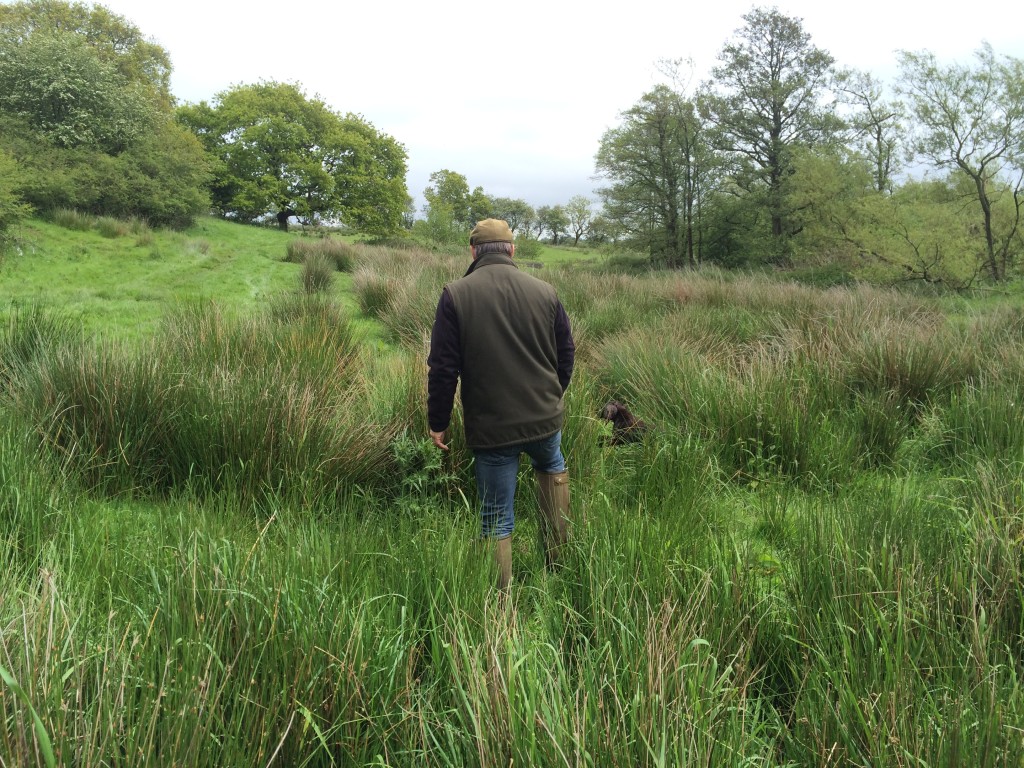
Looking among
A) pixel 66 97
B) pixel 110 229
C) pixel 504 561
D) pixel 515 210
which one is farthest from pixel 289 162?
pixel 515 210

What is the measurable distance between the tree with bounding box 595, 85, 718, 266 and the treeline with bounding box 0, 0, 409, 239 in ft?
58.9

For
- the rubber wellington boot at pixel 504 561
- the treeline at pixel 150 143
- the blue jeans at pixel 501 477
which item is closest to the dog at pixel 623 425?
the blue jeans at pixel 501 477

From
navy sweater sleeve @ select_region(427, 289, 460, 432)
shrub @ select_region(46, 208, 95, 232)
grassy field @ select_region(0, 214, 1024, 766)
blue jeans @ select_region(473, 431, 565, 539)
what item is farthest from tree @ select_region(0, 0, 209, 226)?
blue jeans @ select_region(473, 431, 565, 539)

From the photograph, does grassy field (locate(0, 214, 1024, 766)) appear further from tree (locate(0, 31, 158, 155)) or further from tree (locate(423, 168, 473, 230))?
tree (locate(423, 168, 473, 230))

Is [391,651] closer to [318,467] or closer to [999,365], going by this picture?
[318,467]

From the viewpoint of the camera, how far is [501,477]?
3125mm

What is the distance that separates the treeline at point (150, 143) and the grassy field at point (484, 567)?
47.4 feet

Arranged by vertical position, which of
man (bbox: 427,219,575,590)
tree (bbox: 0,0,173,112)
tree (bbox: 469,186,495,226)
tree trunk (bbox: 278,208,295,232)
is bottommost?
man (bbox: 427,219,575,590)

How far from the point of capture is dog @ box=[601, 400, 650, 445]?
4.98 m

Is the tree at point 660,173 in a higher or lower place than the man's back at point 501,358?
higher

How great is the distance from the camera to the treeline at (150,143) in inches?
843

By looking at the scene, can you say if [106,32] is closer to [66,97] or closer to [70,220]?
[66,97]

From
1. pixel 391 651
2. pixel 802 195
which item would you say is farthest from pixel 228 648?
pixel 802 195

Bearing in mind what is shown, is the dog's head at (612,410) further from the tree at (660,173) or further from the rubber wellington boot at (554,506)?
the tree at (660,173)
